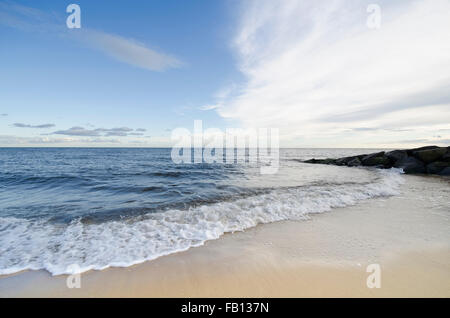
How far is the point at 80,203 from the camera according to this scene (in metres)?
7.21

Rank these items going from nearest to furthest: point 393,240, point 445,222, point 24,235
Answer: point 393,240 → point 24,235 → point 445,222

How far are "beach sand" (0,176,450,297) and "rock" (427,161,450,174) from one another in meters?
16.5

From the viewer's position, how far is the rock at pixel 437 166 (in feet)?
50.4

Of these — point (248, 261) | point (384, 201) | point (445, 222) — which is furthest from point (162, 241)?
point (384, 201)

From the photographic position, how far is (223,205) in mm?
6840

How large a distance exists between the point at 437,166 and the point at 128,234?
23993mm

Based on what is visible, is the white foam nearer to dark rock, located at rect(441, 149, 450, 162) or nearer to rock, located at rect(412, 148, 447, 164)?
rock, located at rect(412, 148, 447, 164)

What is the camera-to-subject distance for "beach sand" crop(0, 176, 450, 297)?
269cm

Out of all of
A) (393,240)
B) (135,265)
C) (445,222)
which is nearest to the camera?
(135,265)

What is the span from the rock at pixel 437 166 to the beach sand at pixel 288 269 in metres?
16.5

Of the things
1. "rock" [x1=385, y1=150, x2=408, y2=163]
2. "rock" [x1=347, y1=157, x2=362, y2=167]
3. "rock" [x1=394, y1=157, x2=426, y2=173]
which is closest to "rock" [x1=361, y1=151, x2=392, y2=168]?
"rock" [x1=385, y1=150, x2=408, y2=163]

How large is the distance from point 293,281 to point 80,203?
823cm
